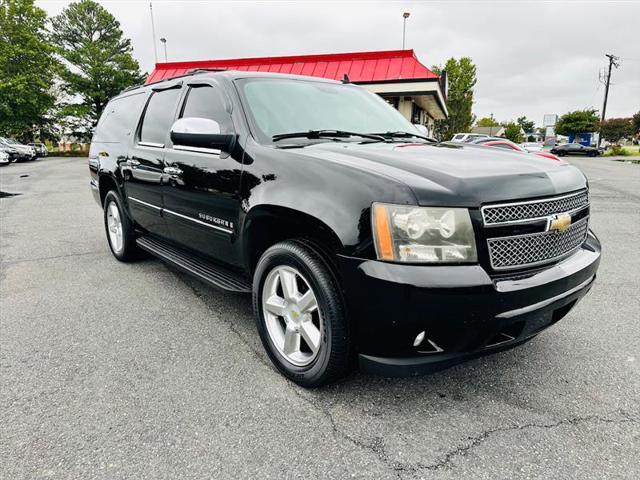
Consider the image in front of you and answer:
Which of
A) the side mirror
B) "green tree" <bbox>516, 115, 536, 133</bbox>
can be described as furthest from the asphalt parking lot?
"green tree" <bbox>516, 115, 536, 133</bbox>

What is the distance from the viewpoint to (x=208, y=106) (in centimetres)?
324

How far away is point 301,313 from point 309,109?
1535mm

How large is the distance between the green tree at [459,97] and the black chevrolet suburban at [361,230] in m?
39.2

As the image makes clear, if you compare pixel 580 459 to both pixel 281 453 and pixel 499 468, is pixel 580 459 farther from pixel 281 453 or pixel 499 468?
pixel 281 453

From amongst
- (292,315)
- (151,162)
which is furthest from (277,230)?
(151,162)

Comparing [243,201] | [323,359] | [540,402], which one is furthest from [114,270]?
[540,402]

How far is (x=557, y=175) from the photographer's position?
7.82 ft

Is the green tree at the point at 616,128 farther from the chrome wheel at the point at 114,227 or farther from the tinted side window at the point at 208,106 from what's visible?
the tinted side window at the point at 208,106

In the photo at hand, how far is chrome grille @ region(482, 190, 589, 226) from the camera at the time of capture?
79.0 inches

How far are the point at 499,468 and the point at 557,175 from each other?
149 cm

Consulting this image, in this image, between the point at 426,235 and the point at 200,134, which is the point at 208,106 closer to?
the point at 200,134

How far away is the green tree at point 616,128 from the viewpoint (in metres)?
60.2

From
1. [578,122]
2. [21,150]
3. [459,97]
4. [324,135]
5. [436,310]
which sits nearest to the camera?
[436,310]

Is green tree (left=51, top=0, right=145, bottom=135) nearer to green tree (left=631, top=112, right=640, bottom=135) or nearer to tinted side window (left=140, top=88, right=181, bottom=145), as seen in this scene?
tinted side window (left=140, top=88, right=181, bottom=145)
